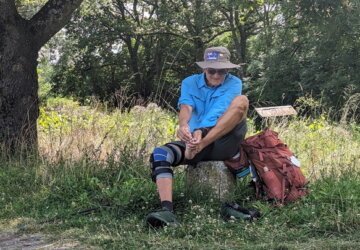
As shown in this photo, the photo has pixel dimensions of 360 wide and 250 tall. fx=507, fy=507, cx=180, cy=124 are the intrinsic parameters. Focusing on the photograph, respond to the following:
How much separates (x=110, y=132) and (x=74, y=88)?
27984mm

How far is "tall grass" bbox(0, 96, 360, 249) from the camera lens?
364cm

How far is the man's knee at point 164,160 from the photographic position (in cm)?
425

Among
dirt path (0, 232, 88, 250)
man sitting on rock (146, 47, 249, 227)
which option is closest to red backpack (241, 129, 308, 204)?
man sitting on rock (146, 47, 249, 227)

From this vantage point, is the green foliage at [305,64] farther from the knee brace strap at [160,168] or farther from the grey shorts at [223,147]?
the knee brace strap at [160,168]

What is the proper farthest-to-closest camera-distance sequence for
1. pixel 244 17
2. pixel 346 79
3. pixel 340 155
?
1. pixel 244 17
2. pixel 346 79
3. pixel 340 155

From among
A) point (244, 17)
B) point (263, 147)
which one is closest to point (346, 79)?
point (244, 17)

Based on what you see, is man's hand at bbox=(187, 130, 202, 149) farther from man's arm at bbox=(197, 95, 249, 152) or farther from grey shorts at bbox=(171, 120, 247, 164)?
grey shorts at bbox=(171, 120, 247, 164)

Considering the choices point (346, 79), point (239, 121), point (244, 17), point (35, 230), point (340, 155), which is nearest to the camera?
point (35, 230)

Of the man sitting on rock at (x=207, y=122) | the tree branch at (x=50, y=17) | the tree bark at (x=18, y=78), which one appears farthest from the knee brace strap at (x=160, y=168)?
the tree branch at (x=50, y=17)

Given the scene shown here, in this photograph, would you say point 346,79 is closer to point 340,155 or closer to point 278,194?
point 340,155

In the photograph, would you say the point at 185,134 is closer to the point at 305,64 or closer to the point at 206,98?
the point at 206,98

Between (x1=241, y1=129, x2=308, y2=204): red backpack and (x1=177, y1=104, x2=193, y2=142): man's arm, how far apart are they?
2.04 feet

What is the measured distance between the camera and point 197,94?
475cm

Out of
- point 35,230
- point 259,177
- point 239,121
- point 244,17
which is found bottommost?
point 35,230
